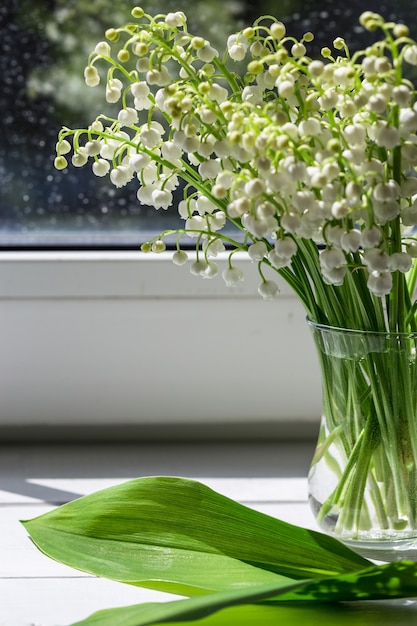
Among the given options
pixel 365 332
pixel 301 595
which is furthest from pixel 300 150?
pixel 301 595

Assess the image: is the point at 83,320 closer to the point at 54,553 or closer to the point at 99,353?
the point at 99,353

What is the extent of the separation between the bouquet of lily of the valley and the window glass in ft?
1.00

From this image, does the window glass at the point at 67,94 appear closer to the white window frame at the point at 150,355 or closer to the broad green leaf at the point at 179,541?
the white window frame at the point at 150,355

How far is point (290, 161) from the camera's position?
18.3 inches

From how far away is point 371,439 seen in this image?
1.88 ft

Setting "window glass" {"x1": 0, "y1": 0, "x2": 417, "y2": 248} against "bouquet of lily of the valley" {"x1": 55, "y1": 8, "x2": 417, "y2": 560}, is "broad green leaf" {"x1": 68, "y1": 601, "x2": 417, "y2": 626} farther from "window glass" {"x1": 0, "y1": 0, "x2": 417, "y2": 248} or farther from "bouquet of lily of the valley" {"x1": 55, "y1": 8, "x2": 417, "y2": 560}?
"window glass" {"x1": 0, "y1": 0, "x2": 417, "y2": 248}

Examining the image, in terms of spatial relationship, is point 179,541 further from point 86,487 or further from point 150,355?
point 150,355

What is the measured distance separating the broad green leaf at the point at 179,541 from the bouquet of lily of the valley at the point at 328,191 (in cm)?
5

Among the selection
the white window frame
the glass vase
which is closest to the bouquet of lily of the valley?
the glass vase

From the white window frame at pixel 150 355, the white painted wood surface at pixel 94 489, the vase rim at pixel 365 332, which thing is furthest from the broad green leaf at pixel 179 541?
the white window frame at pixel 150 355

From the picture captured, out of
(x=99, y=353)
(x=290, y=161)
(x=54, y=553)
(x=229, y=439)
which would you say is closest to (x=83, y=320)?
(x=99, y=353)

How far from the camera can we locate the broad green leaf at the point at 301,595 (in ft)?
1.52

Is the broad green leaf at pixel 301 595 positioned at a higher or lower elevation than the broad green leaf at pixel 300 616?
higher

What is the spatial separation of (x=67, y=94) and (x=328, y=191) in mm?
467
